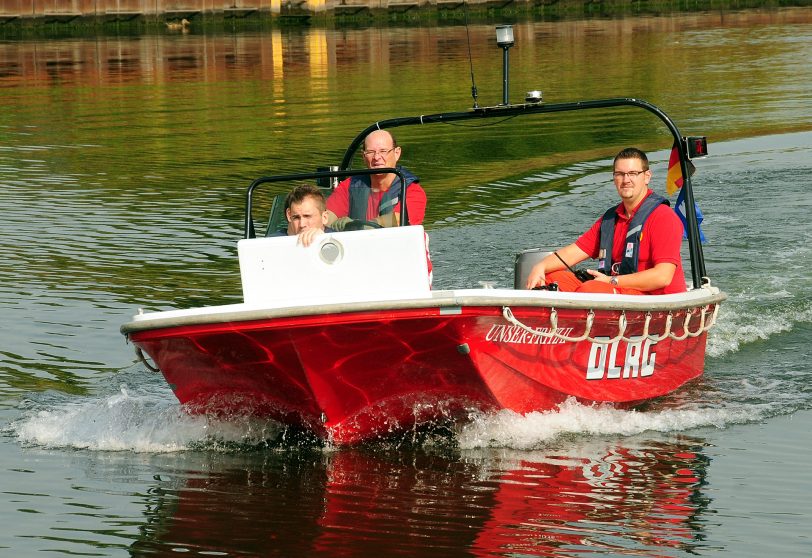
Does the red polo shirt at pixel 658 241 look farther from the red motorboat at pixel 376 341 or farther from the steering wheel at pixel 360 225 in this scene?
the steering wheel at pixel 360 225

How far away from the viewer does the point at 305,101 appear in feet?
84.6

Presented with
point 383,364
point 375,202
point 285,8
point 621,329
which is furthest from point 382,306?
point 285,8

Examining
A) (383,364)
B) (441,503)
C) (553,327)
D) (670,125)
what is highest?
(670,125)

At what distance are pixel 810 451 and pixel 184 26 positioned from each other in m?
44.3

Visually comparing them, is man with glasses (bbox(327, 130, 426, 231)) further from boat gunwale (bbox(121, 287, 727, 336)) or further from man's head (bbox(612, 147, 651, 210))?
boat gunwale (bbox(121, 287, 727, 336))

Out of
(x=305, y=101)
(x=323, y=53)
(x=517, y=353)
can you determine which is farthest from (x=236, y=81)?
(x=517, y=353)

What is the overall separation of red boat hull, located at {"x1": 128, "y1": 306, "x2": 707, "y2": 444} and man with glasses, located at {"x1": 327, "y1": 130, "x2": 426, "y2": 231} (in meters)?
1.36

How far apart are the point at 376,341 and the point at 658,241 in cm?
223

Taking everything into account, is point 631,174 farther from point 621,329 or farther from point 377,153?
point 377,153

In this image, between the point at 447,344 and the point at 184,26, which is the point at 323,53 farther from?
the point at 447,344

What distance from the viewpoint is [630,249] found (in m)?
8.38

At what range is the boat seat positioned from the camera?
6.72m

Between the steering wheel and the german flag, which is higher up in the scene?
the german flag

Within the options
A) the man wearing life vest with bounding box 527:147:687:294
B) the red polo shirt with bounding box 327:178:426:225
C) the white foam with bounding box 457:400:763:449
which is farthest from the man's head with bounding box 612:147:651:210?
the white foam with bounding box 457:400:763:449
